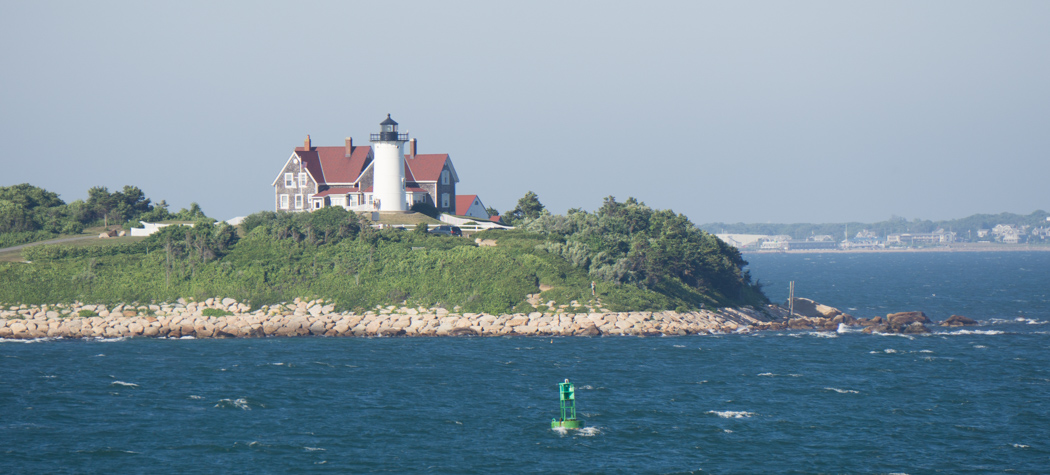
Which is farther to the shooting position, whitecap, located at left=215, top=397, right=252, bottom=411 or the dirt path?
the dirt path

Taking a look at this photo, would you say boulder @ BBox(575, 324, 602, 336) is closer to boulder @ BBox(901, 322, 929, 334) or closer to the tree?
boulder @ BBox(901, 322, 929, 334)

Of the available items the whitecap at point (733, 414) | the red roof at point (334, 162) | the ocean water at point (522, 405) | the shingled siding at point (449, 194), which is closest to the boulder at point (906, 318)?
the ocean water at point (522, 405)

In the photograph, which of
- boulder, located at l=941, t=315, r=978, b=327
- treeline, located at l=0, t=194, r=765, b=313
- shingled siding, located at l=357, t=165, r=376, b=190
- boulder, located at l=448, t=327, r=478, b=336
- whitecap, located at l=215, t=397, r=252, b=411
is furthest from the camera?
shingled siding, located at l=357, t=165, r=376, b=190

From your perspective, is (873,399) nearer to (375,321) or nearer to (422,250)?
(375,321)

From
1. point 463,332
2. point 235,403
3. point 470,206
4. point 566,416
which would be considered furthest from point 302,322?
point 470,206

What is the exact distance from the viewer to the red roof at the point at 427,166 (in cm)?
8694

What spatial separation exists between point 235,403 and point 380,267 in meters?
28.2

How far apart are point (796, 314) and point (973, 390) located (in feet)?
106

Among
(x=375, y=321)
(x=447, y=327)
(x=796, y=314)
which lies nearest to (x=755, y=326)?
(x=796, y=314)

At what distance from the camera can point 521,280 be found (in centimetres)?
6191

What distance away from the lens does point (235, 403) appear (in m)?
36.8

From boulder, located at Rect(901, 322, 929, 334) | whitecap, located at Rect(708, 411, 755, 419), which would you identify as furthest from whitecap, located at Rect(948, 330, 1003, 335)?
whitecap, located at Rect(708, 411, 755, 419)

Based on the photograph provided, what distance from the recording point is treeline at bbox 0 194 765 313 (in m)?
60.9

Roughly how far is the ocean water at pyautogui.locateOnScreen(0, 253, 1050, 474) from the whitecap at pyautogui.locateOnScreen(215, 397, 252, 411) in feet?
0.26
